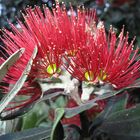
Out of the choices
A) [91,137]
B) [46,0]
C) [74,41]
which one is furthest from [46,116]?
[74,41]

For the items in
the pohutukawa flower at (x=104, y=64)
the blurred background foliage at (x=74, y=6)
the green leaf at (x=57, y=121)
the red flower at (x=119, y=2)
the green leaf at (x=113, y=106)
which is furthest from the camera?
the red flower at (x=119, y=2)

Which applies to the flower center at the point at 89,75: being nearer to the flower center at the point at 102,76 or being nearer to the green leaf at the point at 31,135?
the flower center at the point at 102,76

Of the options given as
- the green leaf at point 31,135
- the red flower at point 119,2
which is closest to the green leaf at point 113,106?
the green leaf at point 31,135

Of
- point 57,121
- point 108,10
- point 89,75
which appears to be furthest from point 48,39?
point 108,10


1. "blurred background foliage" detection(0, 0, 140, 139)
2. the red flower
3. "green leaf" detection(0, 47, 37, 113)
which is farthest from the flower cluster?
the red flower

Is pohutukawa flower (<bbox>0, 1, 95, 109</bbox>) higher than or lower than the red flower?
lower

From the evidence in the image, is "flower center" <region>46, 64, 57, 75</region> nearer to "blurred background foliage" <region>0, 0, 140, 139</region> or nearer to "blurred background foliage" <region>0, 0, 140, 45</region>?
"blurred background foliage" <region>0, 0, 140, 139</region>

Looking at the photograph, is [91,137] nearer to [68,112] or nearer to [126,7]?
[68,112]

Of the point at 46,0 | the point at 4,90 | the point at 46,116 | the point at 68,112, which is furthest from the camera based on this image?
the point at 46,116
